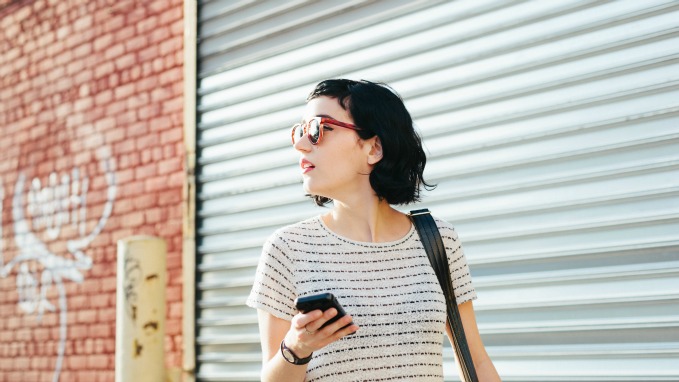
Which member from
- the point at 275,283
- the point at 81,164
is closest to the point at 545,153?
the point at 275,283

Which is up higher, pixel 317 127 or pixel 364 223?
pixel 317 127

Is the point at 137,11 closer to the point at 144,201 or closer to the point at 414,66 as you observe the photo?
the point at 144,201

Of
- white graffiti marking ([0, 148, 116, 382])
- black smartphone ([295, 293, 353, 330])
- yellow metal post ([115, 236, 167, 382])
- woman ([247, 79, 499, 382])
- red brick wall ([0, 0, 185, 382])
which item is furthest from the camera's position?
white graffiti marking ([0, 148, 116, 382])

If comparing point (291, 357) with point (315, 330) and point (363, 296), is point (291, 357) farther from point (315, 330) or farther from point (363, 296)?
point (363, 296)

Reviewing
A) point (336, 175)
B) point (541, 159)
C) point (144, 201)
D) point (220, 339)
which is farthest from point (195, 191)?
point (336, 175)

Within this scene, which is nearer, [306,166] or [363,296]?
[363,296]

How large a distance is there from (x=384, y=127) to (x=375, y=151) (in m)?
0.08

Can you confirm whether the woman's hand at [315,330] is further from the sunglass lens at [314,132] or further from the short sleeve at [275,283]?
the sunglass lens at [314,132]

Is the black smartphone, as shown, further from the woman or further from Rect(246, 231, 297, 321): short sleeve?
Rect(246, 231, 297, 321): short sleeve

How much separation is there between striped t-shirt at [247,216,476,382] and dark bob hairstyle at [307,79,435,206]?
228 mm

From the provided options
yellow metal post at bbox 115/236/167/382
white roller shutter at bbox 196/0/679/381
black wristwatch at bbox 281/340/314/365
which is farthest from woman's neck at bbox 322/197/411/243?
yellow metal post at bbox 115/236/167/382

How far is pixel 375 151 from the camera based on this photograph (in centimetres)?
250

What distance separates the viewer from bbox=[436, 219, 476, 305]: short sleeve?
2.44 m

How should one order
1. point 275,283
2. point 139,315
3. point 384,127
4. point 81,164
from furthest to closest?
1. point 81,164
2. point 139,315
3. point 384,127
4. point 275,283
